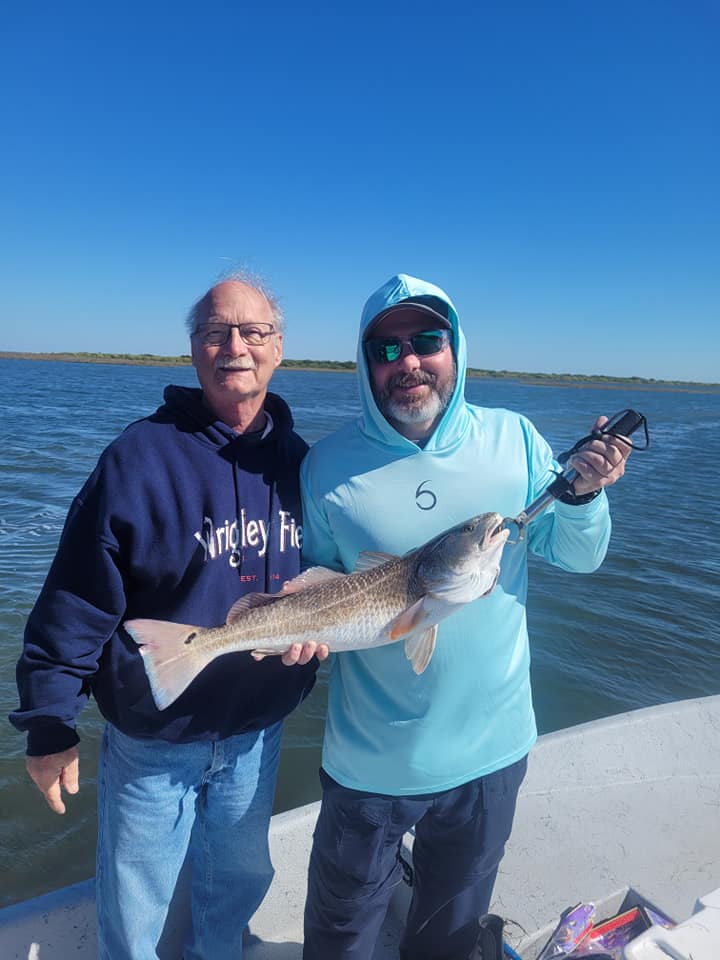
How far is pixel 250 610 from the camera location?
3070 mm

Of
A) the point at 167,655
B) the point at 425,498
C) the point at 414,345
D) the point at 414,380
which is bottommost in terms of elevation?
the point at 167,655

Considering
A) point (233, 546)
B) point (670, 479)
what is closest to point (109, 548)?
point (233, 546)

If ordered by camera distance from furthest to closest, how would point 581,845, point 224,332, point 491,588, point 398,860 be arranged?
point 581,845
point 398,860
point 224,332
point 491,588

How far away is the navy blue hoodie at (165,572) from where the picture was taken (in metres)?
2.82

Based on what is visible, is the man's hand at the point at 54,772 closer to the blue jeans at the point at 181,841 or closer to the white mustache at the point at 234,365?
the blue jeans at the point at 181,841

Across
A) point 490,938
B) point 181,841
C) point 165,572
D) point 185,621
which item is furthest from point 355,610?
point 490,938

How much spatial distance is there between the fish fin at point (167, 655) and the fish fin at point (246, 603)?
17cm

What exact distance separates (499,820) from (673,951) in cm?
97

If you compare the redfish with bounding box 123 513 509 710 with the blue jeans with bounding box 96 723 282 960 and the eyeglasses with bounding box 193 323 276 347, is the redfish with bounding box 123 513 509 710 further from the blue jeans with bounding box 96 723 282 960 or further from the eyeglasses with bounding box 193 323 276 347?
the eyeglasses with bounding box 193 323 276 347

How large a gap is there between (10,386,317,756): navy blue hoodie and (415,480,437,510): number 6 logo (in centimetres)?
67

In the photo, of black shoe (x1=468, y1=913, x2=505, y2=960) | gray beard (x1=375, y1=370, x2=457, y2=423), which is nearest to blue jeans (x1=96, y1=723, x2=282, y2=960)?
Answer: black shoe (x1=468, y1=913, x2=505, y2=960)

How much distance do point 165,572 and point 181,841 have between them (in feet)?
4.74

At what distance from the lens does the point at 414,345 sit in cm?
342

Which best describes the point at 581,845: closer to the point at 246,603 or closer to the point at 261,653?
the point at 261,653
